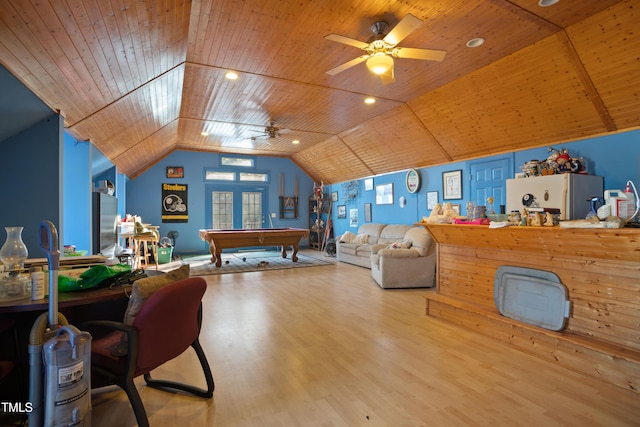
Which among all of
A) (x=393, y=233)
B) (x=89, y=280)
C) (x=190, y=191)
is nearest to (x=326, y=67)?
(x=89, y=280)

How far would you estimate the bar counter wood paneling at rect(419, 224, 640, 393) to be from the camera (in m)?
2.36

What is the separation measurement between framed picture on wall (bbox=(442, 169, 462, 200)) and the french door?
657 cm

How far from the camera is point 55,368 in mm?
1530

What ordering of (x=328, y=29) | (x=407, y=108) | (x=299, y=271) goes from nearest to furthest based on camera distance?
(x=328, y=29), (x=407, y=108), (x=299, y=271)

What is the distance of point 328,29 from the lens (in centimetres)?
342

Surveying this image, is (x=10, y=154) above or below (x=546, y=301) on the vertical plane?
above

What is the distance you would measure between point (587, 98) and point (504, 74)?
39.3 inches

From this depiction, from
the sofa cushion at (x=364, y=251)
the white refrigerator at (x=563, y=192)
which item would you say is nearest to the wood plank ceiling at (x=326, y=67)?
the white refrigerator at (x=563, y=192)

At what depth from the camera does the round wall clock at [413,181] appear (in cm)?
729

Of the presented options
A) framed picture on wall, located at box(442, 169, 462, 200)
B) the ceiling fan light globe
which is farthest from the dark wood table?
framed picture on wall, located at box(442, 169, 462, 200)

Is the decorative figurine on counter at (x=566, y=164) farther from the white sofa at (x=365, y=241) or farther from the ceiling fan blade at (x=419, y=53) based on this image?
the white sofa at (x=365, y=241)

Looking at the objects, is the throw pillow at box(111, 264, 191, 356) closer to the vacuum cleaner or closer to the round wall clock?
the vacuum cleaner

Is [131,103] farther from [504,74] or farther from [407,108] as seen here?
[504,74]

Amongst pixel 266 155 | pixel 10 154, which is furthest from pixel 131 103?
pixel 266 155
